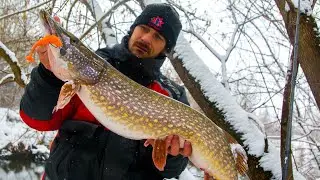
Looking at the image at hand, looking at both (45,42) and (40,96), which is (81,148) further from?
(45,42)

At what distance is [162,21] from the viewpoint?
2.44 metres

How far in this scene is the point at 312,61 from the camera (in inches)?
110

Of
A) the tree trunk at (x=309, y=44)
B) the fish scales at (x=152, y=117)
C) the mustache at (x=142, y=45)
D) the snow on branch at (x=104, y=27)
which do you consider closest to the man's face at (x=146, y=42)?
the mustache at (x=142, y=45)

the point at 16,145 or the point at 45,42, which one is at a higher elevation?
the point at 45,42

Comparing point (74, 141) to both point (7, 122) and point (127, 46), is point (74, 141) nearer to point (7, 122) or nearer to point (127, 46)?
point (127, 46)

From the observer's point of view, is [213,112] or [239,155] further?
→ [213,112]

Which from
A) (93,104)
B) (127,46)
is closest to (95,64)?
(93,104)

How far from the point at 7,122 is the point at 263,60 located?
12.6m

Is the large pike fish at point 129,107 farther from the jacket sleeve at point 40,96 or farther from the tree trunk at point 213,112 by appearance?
the tree trunk at point 213,112

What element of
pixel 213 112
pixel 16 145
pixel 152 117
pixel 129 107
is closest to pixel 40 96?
pixel 129 107

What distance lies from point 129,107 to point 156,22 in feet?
2.44

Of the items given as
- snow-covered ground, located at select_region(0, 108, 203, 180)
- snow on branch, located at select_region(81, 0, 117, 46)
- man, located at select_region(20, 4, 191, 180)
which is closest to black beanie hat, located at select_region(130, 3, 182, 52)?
man, located at select_region(20, 4, 191, 180)

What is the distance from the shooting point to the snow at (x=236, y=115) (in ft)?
10.6

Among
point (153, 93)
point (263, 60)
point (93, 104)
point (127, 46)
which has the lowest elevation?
point (93, 104)
